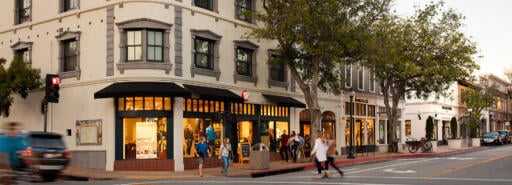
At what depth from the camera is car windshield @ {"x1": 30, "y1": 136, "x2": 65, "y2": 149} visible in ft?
61.2

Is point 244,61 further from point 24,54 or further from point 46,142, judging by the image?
point 46,142

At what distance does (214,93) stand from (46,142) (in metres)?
9.57

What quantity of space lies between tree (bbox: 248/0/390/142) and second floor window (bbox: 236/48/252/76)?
1.22m

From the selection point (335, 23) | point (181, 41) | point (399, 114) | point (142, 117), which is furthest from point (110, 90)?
point (399, 114)

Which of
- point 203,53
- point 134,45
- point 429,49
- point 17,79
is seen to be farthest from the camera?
point 429,49

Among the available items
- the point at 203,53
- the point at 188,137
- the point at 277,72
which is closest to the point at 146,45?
the point at 203,53

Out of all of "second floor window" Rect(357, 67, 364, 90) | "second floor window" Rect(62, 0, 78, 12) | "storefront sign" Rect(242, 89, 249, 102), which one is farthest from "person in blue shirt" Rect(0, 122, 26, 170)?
"second floor window" Rect(357, 67, 364, 90)

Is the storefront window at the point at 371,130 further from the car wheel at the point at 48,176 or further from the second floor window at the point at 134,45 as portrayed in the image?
the car wheel at the point at 48,176

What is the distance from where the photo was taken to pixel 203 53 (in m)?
28.5

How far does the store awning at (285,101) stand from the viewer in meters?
32.5

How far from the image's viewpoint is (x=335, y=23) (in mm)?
28656

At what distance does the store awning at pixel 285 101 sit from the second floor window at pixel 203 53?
4.78 metres

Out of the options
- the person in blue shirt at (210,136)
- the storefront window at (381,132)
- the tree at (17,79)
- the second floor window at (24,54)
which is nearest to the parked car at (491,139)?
the storefront window at (381,132)

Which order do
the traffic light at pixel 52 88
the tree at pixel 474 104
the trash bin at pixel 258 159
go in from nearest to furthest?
the traffic light at pixel 52 88
the trash bin at pixel 258 159
the tree at pixel 474 104
